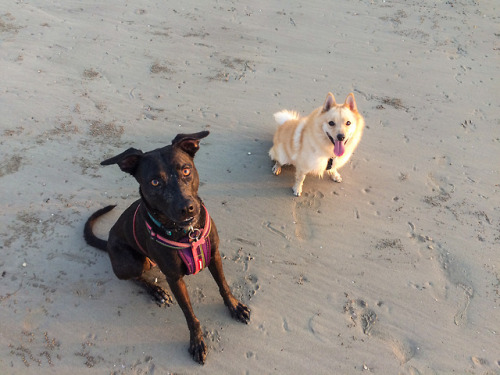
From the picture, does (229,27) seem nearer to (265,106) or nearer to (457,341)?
(265,106)

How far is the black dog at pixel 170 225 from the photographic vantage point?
241cm

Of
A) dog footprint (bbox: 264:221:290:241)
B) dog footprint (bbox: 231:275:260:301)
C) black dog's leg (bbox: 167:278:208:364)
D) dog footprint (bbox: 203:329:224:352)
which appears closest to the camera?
black dog's leg (bbox: 167:278:208:364)

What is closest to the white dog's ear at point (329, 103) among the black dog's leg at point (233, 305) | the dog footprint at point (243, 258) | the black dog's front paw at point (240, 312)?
the dog footprint at point (243, 258)

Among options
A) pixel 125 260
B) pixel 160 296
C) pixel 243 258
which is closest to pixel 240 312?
pixel 243 258

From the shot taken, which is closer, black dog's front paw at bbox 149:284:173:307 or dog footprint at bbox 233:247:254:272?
black dog's front paw at bbox 149:284:173:307

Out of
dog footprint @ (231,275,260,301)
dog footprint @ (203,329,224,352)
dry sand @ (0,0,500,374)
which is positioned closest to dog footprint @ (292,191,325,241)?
dry sand @ (0,0,500,374)

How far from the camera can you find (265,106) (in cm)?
564

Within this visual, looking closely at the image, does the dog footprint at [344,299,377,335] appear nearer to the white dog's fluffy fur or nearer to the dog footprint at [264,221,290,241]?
the dog footprint at [264,221,290,241]

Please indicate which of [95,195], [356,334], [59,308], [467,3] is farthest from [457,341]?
[467,3]

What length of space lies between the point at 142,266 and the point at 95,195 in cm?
166

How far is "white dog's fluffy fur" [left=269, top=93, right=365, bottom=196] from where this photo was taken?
12.4ft

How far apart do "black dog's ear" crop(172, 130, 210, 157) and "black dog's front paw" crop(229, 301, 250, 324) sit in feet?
5.43

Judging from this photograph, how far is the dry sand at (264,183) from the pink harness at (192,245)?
995 millimetres

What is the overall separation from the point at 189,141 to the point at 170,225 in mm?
668
